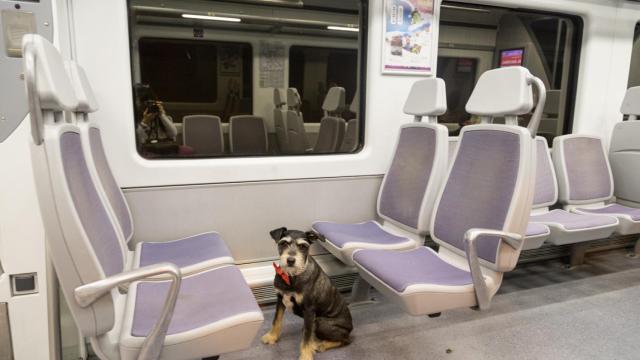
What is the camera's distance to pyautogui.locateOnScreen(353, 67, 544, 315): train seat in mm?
1699

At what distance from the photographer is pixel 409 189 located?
2471mm

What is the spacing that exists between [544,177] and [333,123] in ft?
5.69

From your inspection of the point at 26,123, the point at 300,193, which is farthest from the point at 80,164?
the point at 300,193

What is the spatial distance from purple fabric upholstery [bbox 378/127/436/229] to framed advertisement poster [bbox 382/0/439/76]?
472mm

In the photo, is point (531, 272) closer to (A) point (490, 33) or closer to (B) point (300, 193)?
(B) point (300, 193)

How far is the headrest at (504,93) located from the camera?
1.77 meters

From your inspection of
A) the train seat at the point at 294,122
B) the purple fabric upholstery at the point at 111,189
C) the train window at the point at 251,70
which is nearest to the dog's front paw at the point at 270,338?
the purple fabric upholstery at the point at 111,189

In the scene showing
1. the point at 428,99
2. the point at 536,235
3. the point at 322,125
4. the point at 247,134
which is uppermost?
the point at 428,99

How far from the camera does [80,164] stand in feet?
4.61

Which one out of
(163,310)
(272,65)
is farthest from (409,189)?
(272,65)

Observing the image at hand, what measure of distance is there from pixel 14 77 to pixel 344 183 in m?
1.83

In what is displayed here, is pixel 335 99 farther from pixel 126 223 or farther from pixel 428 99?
pixel 126 223

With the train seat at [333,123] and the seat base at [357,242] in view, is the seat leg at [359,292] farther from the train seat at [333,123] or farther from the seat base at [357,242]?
the train seat at [333,123]

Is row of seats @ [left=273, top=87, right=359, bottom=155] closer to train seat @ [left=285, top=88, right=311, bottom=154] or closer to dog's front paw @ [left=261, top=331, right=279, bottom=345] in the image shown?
train seat @ [left=285, top=88, right=311, bottom=154]
